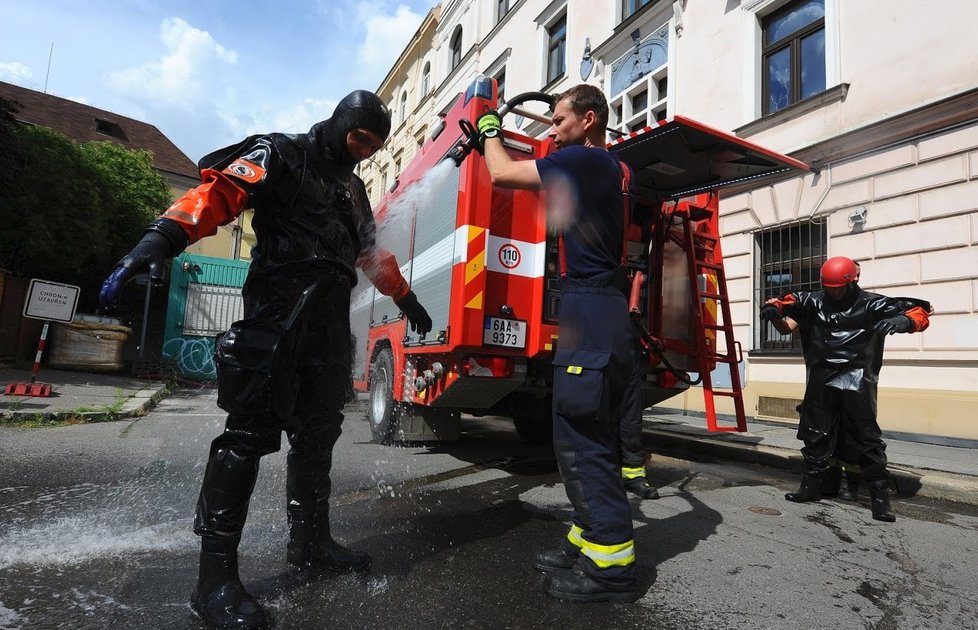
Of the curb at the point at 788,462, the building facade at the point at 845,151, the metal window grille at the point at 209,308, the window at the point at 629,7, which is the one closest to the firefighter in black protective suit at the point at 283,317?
the curb at the point at 788,462

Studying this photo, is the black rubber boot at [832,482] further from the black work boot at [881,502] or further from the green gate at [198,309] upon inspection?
the green gate at [198,309]

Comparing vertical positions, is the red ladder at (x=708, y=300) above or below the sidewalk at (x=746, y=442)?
above

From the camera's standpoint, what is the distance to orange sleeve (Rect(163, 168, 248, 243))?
6.23 ft

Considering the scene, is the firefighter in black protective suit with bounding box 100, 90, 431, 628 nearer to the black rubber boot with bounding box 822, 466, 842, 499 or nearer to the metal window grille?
the black rubber boot with bounding box 822, 466, 842, 499

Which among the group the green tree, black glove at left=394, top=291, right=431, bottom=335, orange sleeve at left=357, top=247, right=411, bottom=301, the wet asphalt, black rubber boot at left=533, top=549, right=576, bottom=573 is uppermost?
the green tree

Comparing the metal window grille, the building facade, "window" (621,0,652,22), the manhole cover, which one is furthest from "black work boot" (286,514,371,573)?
the metal window grille

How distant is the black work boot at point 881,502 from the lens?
3650mm

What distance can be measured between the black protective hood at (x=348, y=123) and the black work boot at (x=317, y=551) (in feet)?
4.85

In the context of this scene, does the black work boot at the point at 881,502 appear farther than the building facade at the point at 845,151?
No

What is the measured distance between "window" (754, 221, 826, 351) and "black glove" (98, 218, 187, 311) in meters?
8.78

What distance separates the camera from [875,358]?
13.1 feet

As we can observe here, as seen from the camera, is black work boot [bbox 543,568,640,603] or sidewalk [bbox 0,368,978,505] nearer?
black work boot [bbox 543,568,640,603]

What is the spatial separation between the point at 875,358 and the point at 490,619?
3416 millimetres

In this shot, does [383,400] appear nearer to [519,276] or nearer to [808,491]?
[519,276]
